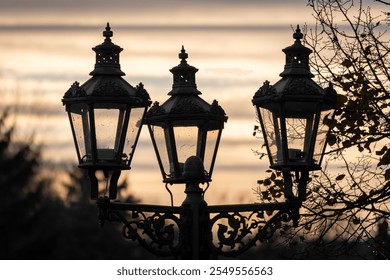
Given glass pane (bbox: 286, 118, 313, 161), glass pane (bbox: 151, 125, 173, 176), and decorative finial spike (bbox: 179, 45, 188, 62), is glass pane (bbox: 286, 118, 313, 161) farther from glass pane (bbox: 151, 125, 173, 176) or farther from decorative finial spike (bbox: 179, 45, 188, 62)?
decorative finial spike (bbox: 179, 45, 188, 62)

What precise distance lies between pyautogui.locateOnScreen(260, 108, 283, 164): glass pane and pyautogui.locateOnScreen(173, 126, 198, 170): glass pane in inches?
36.8

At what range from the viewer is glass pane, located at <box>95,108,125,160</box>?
1329cm

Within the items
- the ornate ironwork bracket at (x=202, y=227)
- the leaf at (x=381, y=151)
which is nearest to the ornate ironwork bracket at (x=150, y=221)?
the ornate ironwork bracket at (x=202, y=227)

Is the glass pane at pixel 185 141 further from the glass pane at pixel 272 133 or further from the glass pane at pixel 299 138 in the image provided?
the glass pane at pixel 299 138

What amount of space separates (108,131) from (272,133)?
1.51 meters

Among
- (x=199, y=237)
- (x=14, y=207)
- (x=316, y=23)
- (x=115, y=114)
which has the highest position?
(x=14, y=207)

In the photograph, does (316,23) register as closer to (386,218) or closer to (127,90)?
(386,218)

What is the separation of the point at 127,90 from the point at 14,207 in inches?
1573

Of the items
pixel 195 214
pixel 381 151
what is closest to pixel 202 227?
pixel 195 214

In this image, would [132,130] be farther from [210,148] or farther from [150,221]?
[210,148]

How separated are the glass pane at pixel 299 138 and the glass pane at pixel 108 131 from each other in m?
1.54

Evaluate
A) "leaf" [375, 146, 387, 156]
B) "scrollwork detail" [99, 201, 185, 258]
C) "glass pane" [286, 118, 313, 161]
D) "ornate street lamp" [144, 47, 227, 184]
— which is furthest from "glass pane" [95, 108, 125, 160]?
"leaf" [375, 146, 387, 156]

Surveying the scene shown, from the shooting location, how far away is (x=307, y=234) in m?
19.9

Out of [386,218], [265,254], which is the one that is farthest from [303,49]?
[265,254]
